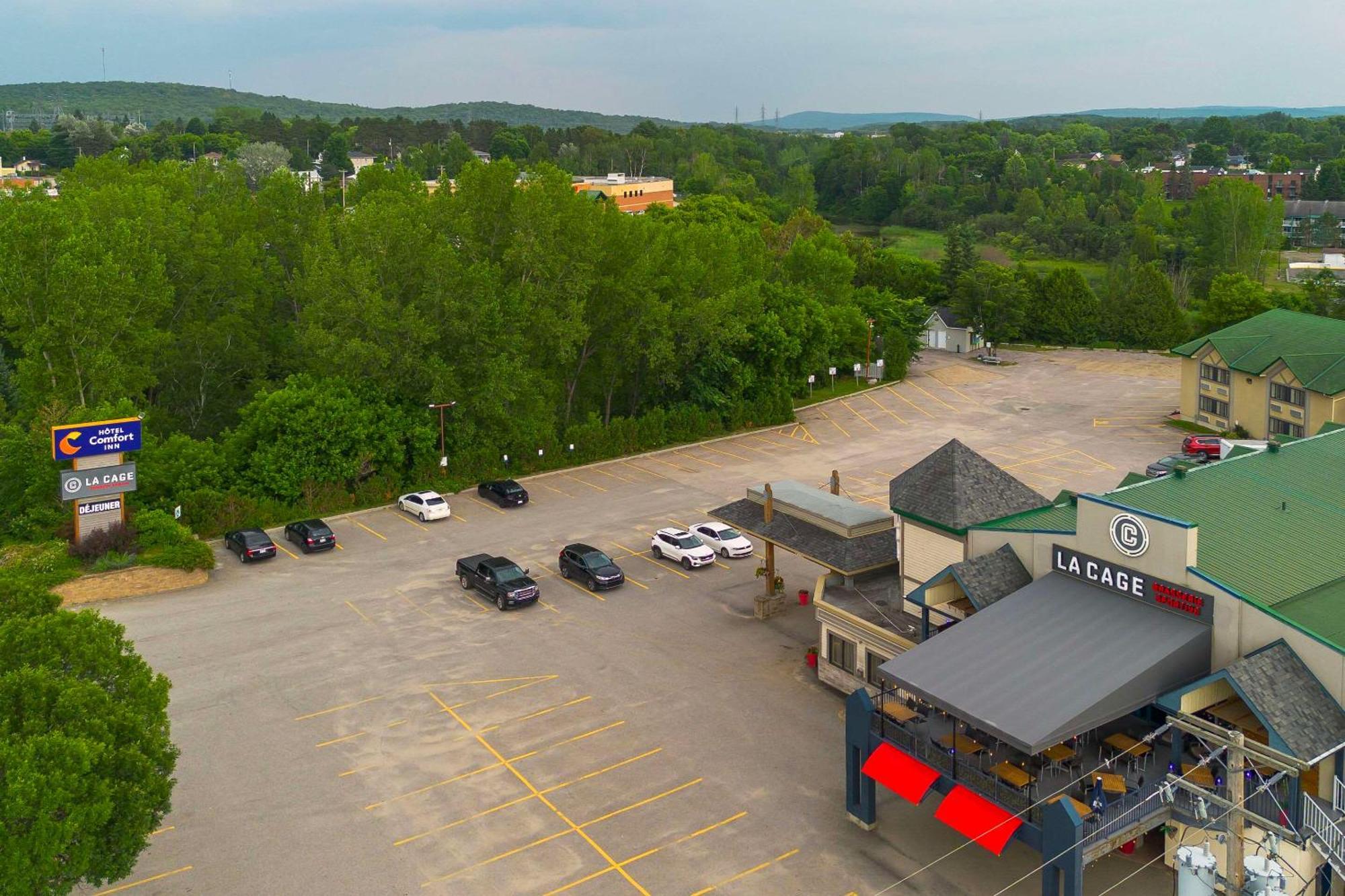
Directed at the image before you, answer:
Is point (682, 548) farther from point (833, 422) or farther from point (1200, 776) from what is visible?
point (833, 422)

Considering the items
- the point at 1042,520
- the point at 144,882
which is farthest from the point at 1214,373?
the point at 144,882

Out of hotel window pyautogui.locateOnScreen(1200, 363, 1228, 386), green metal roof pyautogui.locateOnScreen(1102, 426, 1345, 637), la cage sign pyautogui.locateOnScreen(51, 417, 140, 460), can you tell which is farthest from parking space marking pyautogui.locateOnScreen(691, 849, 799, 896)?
hotel window pyautogui.locateOnScreen(1200, 363, 1228, 386)

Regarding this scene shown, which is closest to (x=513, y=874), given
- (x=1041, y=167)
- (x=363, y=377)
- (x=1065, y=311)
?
(x=363, y=377)

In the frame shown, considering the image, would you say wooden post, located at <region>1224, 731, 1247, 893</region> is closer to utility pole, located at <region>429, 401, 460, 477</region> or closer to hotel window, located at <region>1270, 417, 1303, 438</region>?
utility pole, located at <region>429, 401, 460, 477</region>

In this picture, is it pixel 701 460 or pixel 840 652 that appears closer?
pixel 840 652

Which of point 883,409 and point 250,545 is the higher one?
point 250,545

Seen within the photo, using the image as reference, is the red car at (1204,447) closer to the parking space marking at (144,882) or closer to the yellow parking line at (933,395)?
the yellow parking line at (933,395)

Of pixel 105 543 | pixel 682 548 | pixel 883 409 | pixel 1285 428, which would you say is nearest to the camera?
pixel 105 543
